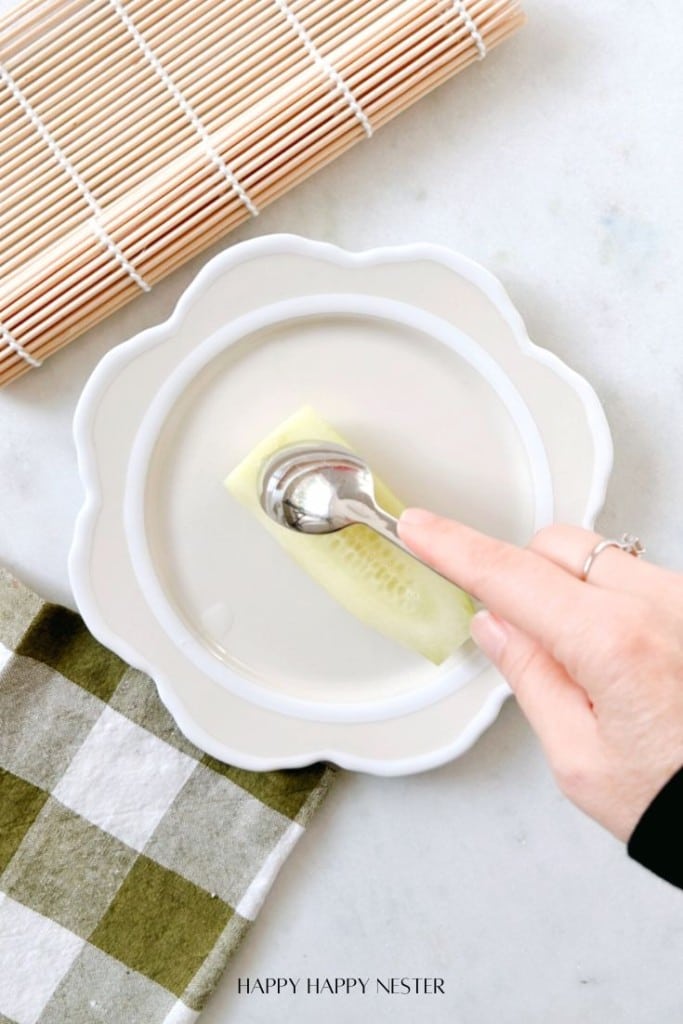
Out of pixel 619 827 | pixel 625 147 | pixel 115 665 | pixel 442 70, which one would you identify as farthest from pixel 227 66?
pixel 619 827

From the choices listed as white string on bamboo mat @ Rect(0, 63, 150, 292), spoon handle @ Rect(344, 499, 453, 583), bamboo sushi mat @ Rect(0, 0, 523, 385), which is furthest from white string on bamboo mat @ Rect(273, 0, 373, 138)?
spoon handle @ Rect(344, 499, 453, 583)

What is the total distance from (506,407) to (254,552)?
246mm

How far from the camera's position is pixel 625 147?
840 millimetres

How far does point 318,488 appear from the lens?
0.75m

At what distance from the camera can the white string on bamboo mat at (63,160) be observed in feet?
2.59

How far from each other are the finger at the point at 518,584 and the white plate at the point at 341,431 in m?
0.17

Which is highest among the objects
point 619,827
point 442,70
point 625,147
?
point 442,70

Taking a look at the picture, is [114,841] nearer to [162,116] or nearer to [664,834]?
[664,834]

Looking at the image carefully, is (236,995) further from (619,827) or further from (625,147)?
(625,147)

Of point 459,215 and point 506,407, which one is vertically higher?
point 459,215

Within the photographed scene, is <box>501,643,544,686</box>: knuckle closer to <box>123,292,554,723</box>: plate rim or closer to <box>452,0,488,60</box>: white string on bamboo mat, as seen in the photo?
<box>123,292,554,723</box>: plate rim

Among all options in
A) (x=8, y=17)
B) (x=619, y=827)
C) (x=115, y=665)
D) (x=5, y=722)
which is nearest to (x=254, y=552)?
(x=115, y=665)

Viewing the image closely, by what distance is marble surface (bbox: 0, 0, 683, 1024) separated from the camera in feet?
2.74

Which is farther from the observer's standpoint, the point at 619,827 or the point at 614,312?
the point at 614,312
